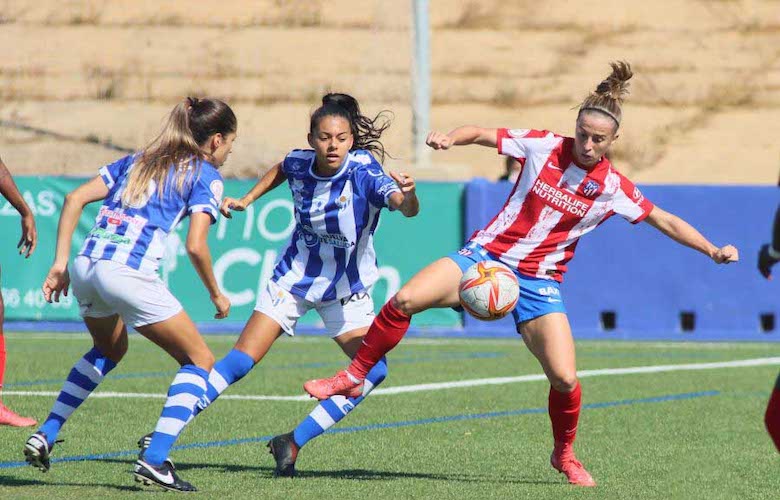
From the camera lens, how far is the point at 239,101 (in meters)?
31.6

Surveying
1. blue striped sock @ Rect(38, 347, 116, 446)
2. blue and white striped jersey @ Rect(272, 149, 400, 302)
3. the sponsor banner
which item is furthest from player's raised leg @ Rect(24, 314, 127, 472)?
the sponsor banner

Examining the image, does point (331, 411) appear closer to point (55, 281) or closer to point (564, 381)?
point (564, 381)

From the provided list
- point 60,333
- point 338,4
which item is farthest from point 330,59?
point 60,333

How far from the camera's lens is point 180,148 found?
22.2ft

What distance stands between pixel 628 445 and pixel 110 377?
4696mm

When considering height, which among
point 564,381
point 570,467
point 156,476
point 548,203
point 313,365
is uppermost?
point 548,203

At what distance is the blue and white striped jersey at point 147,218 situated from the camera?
21.6 ft

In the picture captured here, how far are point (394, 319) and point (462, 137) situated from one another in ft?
3.11

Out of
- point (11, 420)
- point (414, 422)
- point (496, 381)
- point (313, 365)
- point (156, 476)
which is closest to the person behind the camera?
point (156, 476)

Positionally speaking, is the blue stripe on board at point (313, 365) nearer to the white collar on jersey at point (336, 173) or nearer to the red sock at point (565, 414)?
the white collar on jersey at point (336, 173)

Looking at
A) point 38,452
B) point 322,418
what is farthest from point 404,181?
point 38,452

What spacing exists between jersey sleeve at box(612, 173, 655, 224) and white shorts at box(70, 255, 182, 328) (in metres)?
2.28

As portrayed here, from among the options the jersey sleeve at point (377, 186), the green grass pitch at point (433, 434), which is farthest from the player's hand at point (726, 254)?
the jersey sleeve at point (377, 186)

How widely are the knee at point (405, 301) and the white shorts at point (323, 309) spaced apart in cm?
52
